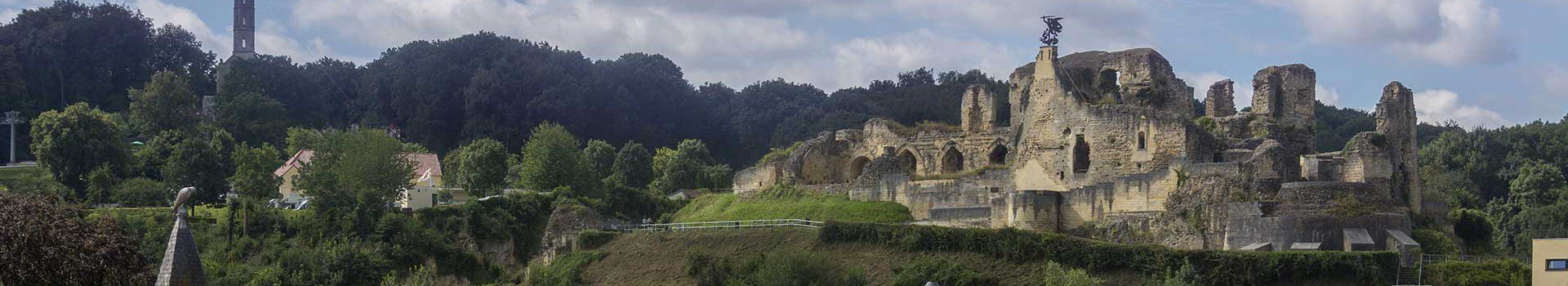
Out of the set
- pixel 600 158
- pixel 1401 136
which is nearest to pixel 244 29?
pixel 600 158

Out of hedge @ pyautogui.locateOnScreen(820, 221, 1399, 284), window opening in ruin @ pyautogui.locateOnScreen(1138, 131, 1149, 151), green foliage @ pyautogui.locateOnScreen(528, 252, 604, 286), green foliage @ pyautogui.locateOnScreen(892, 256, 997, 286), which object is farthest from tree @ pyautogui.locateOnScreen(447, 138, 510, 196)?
green foliage @ pyautogui.locateOnScreen(892, 256, 997, 286)

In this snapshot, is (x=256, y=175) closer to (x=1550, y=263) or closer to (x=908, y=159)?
(x=908, y=159)

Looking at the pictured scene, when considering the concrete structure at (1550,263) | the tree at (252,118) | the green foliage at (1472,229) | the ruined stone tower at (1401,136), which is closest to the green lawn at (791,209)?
the ruined stone tower at (1401,136)

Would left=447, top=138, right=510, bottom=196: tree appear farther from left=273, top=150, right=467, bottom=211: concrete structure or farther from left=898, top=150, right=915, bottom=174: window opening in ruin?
left=898, top=150, right=915, bottom=174: window opening in ruin

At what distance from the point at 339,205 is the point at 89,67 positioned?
117 ft

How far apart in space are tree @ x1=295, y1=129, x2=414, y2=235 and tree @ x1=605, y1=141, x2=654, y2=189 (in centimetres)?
1308

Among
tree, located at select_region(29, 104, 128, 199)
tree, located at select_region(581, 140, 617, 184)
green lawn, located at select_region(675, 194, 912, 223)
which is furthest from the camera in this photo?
tree, located at select_region(581, 140, 617, 184)

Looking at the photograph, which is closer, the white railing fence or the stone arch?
the white railing fence

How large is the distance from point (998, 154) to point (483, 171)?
64.8 ft

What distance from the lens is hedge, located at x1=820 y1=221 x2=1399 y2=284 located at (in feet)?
139

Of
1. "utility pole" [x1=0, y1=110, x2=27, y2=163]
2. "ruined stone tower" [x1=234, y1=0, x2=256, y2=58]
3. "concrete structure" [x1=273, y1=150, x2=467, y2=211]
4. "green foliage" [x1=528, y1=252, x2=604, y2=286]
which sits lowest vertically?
"green foliage" [x1=528, y1=252, x2=604, y2=286]

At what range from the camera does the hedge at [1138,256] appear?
4247 cm

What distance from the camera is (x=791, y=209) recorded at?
196 ft

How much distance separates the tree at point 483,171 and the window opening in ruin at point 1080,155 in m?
22.7
